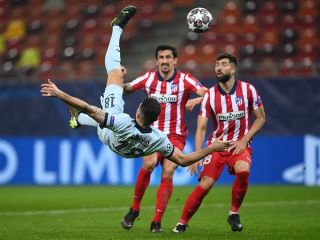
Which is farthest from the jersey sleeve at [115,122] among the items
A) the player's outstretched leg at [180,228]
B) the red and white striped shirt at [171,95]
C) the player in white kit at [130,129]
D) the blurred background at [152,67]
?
the blurred background at [152,67]

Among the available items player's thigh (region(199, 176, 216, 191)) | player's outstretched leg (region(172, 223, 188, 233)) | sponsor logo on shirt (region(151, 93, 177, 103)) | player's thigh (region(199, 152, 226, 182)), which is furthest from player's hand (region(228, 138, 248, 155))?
sponsor logo on shirt (region(151, 93, 177, 103))

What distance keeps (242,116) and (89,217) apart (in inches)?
114

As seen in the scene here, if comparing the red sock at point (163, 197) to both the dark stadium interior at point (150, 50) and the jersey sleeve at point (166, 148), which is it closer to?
the jersey sleeve at point (166, 148)

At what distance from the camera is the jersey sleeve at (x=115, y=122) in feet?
26.9

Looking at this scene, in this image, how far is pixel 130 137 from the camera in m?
8.41

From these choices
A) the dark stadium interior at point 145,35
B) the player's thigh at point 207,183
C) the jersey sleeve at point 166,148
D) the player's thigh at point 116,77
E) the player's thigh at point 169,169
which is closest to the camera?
the jersey sleeve at point 166,148

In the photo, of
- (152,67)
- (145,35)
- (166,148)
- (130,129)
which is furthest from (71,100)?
(145,35)

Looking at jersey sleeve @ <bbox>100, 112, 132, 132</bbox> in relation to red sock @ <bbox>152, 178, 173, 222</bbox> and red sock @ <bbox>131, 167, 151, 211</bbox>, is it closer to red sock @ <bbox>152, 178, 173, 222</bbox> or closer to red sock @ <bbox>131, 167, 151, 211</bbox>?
red sock @ <bbox>152, 178, 173, 222</bbox>

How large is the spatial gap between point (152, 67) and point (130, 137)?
1048 cm

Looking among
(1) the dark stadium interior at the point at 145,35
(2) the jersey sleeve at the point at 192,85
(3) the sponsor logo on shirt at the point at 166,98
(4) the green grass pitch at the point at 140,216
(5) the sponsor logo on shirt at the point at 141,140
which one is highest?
(1) the dark stadium interior at the point at 145,35

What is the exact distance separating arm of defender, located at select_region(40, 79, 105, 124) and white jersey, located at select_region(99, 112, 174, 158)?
122 millimetres

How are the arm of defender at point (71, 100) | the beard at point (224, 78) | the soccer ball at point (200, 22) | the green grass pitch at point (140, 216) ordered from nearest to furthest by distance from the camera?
the arm of defender at point (71, 100), the green grass pitch at point (140, 216), the beard at point (224, 78), the soccer ball at point (200, 22)

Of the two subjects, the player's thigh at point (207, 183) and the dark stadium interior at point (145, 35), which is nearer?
the player's thigh at point (207, 183)

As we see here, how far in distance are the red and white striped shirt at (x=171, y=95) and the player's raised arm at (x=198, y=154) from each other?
1.66 meters
